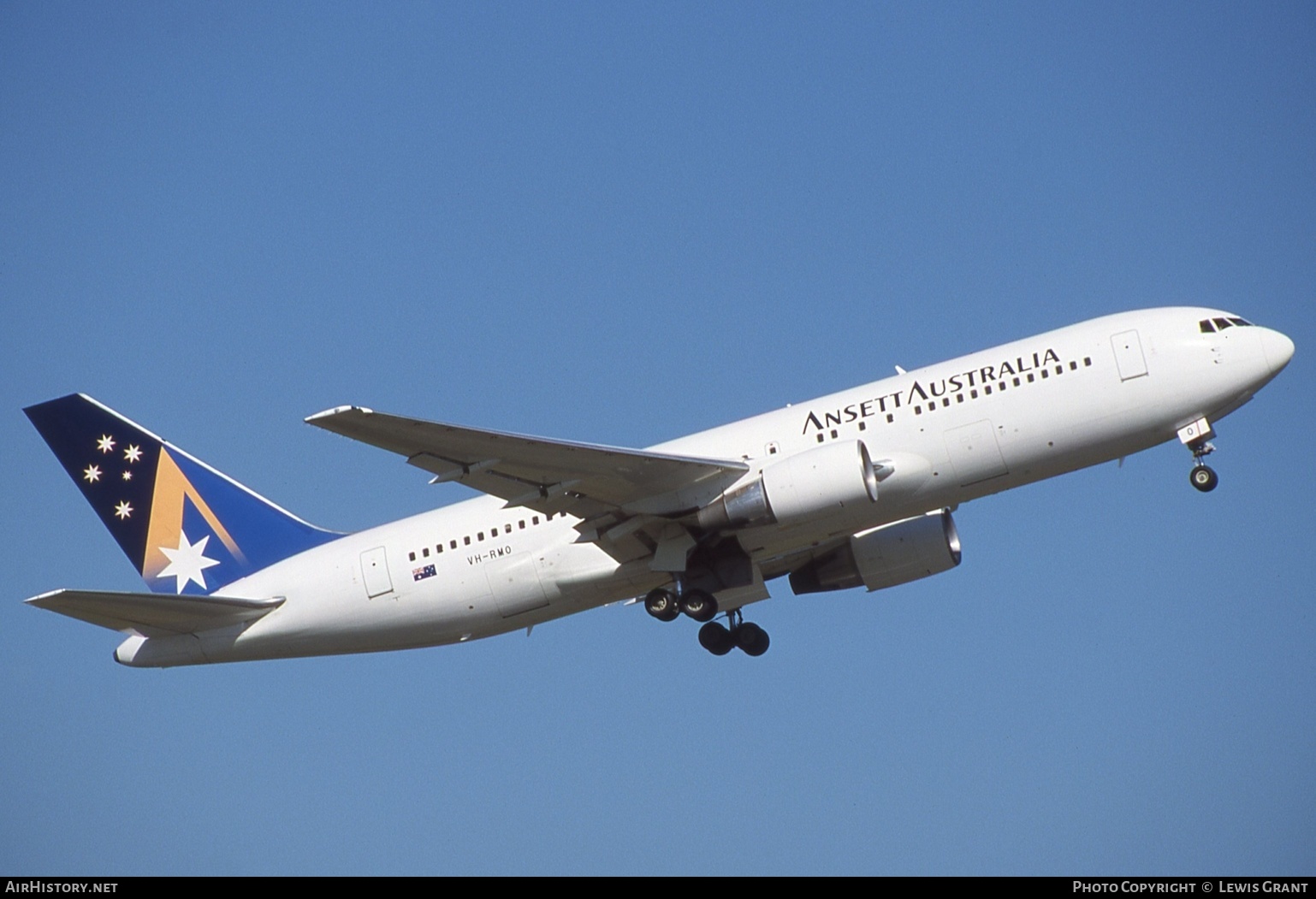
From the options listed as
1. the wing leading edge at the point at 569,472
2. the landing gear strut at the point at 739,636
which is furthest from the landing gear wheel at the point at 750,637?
the wing leading edge at the point at 569,472

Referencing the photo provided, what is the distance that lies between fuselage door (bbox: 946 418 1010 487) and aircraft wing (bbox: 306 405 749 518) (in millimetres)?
4245

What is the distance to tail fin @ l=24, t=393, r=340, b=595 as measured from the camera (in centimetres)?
3669

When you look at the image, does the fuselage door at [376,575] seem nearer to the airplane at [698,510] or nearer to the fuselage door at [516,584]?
the airplane at [698,510]

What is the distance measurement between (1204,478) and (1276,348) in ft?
9.81

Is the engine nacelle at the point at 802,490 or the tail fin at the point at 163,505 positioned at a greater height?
the tail fin at the point at 163,505

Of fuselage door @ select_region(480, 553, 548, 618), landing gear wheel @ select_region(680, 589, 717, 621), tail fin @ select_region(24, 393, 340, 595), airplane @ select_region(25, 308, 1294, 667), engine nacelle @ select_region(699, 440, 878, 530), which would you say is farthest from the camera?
tail fin @ select_region(24, 393, 340, 595)

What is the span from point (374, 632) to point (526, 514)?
4.33 metres

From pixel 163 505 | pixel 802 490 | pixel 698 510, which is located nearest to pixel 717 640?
pixel 698 510

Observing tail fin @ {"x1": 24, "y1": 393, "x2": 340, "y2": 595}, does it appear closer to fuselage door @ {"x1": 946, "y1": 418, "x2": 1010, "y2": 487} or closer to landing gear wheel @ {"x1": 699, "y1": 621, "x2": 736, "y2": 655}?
landing gear wheel @ {"x1": 699, "y1": 621, "x2": 736, "y2": 655}

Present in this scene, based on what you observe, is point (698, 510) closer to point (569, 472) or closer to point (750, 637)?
point (569, 472)

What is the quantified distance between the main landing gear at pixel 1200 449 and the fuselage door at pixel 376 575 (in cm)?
1706

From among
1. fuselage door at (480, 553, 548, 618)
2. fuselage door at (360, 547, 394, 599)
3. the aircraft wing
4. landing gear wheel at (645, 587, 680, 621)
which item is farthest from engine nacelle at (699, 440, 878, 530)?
fuselage door at (360, 547, 394, 599)

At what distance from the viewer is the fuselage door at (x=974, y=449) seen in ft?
102

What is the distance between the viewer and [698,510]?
32.0 meters
